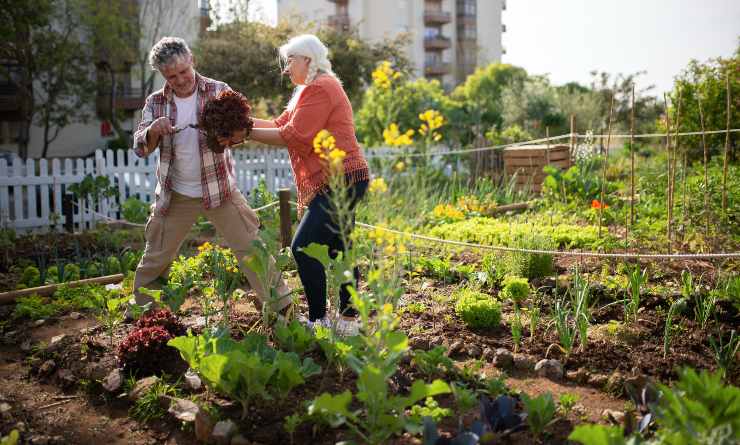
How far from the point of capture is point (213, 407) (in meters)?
2.63

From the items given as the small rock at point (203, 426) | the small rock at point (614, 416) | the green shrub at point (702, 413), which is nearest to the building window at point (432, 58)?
the small rock at point (614, 416)

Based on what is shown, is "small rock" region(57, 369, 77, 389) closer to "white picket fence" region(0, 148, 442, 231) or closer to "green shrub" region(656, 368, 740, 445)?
"green shrub" region(656, 368, 740, 445)

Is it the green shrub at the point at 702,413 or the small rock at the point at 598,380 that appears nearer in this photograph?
the green shrub at the point at 702,413

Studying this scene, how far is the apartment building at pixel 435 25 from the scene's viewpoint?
41625mm

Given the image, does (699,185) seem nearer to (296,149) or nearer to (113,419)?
(296,149)

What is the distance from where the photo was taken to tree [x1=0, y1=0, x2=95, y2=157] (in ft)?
55.2

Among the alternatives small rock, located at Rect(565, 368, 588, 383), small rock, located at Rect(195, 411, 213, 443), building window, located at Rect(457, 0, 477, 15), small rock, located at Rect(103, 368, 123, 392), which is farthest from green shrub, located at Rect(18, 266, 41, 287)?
building window, located at Rect(457, 0, 477, 15)

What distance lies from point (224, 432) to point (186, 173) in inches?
68.5

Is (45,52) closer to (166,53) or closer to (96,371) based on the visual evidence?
(166,53)

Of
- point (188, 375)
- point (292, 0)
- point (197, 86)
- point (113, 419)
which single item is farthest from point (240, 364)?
point (292, 0)

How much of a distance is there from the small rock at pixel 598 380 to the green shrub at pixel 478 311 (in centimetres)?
78

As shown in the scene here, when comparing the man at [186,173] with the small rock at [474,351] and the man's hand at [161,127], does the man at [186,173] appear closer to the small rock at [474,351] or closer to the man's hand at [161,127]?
the man's hand at [161,127]

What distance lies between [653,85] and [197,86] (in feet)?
55.2

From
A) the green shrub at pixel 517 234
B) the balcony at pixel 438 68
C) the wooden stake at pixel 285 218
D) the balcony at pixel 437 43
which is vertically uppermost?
the balcony at pixel 437 43
